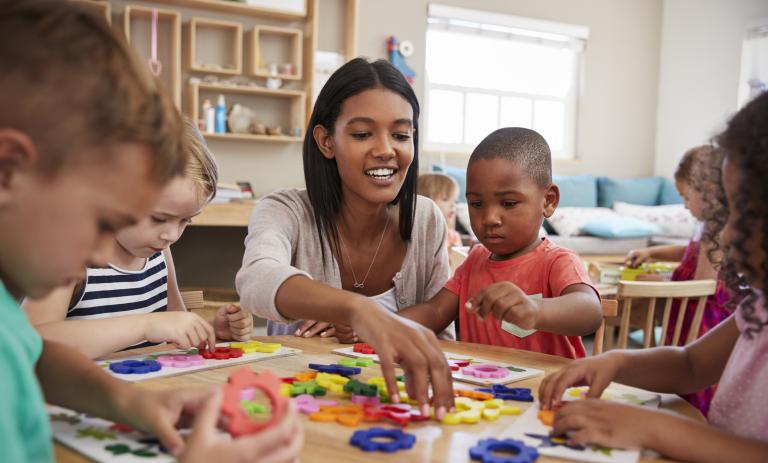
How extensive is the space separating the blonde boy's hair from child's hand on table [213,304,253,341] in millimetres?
2544

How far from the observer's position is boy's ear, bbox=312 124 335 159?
69.6 inches

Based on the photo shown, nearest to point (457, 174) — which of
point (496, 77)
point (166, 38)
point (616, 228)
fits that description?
point (496, 77)

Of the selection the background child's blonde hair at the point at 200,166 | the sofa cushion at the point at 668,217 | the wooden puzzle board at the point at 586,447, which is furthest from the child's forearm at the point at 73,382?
the sofa cushion at the point at 668,217

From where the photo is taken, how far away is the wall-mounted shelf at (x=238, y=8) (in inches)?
174

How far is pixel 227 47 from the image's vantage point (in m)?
4.70

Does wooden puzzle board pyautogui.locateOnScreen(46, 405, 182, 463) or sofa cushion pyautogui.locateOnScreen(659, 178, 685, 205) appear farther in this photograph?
sofa cushion pyautogui.locateOnScreen(659, 178, 685, 205)

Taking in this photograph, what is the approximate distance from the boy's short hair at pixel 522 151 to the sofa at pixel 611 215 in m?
3.26

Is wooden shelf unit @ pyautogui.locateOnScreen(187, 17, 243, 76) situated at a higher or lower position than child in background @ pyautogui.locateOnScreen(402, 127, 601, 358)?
higher

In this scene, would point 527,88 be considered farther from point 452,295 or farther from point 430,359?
point 430,359

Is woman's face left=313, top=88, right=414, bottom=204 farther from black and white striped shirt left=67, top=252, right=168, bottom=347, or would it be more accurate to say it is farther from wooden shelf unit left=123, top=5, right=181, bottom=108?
wooden shelf unit left=123, top=5, right=181, bottom=108

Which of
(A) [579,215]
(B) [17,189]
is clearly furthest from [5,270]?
(A) [579,215]

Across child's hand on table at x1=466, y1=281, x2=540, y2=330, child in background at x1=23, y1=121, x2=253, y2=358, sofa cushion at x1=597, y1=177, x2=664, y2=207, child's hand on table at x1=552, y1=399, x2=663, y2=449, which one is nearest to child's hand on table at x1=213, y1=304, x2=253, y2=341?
child in background at x1=23, y1=121, x2=253, y2=358

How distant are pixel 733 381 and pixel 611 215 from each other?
16.3ft

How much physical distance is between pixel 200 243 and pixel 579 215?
9.55ft
